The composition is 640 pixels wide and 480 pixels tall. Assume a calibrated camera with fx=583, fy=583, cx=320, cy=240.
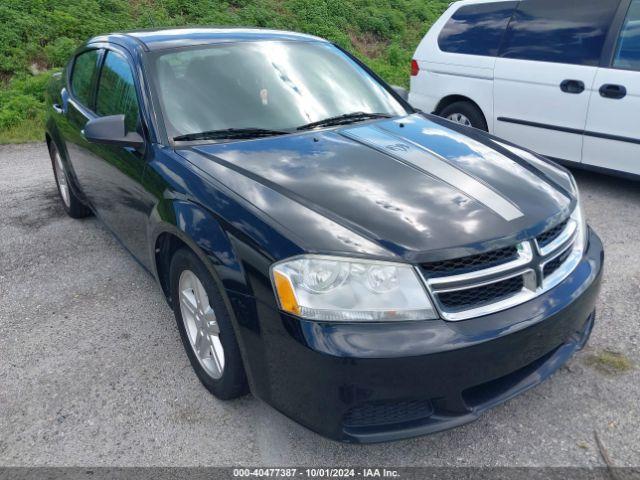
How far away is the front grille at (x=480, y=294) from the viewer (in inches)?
80.6

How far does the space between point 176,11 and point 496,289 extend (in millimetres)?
11522

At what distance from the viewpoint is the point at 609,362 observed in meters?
2.84

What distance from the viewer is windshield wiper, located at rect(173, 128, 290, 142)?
2.87 meters

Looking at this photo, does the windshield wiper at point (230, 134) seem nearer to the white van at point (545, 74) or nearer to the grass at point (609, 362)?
A: the grass at point (609, 362)

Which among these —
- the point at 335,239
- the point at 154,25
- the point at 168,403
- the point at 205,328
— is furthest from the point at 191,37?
the point at 154,25

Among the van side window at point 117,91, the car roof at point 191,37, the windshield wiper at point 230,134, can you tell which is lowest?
the windshield wiper at point 230,134

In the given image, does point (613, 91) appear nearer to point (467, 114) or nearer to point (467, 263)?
point (467, 114)

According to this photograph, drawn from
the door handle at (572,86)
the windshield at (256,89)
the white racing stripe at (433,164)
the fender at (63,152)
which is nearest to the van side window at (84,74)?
the fender at (63,152)

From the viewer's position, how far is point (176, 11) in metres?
11.9

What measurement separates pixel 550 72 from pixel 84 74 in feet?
12.9

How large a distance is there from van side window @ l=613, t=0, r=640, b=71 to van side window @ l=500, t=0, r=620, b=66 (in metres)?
0.14

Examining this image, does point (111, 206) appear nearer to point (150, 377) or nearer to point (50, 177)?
point (150, 377)

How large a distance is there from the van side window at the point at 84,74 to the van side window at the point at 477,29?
3.67m

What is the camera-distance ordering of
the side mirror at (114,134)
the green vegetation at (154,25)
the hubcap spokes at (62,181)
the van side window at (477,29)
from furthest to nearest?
the green vegetation at (154,25)
the van side window at (477,29)
the hubcap spokes at (62,181)
the side mirror at (114,134)
